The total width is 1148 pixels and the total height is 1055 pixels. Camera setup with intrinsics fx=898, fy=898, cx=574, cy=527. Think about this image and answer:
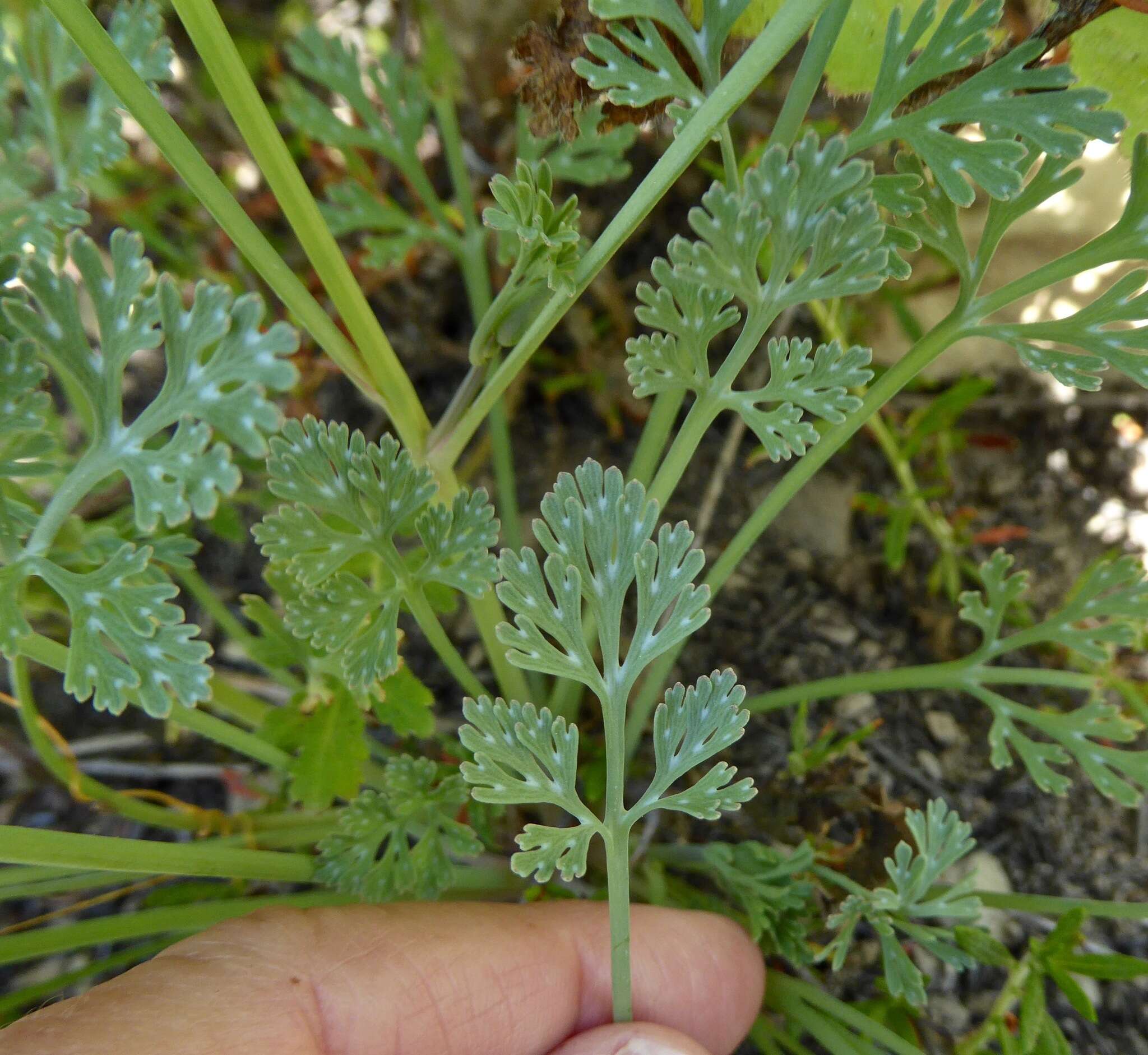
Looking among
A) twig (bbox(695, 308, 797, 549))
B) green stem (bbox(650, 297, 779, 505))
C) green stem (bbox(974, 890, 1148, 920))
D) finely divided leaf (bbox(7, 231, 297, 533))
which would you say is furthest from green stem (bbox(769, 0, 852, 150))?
green stem (bbox(974, 890, 1148, 920))

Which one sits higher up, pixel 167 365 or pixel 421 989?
pixel 167 365

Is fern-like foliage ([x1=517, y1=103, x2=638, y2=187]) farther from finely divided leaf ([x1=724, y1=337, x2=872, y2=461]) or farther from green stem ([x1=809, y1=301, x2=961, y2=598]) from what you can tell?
finely divided leaf ([x1=724, y1=337, x2=872, y2=461])

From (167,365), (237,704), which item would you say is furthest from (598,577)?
(237,704)

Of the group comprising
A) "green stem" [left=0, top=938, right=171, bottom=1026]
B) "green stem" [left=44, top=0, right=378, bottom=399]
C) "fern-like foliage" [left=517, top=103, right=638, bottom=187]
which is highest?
"fern-like foliage" [left=517, top=103, right=638, bottom=187]

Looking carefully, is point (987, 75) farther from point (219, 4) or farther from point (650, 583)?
point (219, 4)

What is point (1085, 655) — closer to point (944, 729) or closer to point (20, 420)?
point (944, 729)

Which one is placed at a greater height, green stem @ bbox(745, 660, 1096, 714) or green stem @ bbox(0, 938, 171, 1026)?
green stem @ bbox(745, 660, 1096, 714)
